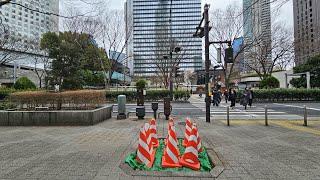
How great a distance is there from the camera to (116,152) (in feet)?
18.7

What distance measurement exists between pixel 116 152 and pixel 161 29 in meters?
25.6

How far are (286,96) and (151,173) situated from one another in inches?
989

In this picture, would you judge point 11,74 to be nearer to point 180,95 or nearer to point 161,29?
point 161,29

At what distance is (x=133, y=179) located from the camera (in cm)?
405

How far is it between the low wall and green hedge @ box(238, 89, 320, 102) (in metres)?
19.5

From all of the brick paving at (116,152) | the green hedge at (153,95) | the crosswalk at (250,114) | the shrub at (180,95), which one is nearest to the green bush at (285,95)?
the shrub at (180,95)

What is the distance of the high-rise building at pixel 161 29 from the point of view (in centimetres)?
2498

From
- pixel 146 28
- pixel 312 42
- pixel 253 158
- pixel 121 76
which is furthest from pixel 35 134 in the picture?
pixel 121 76

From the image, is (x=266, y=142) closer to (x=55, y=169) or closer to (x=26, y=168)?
(x=55, y=169)

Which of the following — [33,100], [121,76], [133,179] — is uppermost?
[121,76]

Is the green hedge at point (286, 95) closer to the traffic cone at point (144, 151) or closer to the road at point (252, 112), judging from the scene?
the road at point (252, 112)

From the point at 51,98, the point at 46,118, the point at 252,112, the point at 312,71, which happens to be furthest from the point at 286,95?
the point at 46,118

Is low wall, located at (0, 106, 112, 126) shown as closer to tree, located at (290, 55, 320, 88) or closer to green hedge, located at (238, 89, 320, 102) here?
green hedge, located at (238, 89, 320, 102)

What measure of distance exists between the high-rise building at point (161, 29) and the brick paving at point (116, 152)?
16043 mm
